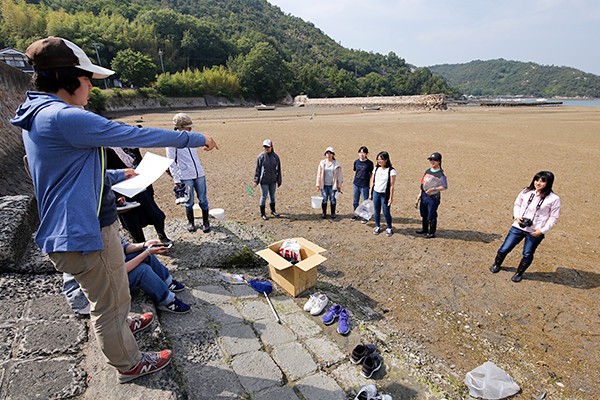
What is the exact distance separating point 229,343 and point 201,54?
305 feet

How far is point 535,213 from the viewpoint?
4523 millimetres

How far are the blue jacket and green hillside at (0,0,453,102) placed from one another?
57102 millimetres

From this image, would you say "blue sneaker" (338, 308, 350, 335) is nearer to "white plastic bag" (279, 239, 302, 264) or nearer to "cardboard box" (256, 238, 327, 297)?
"cardboard box" (256, 238, 327, 297)

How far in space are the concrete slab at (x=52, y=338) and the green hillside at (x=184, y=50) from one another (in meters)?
56.5

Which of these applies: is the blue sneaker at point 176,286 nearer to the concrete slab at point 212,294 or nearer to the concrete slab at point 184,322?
the concrete slab at point 212,294

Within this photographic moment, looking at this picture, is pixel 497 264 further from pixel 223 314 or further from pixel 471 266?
pixel 223 314

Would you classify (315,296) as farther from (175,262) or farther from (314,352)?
(175,262)

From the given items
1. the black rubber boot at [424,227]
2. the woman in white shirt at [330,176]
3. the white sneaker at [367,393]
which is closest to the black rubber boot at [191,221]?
the woman in white shirt at [330,176]

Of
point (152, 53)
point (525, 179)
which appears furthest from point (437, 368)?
point (152, 53)

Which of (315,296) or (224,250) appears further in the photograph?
(224,250)

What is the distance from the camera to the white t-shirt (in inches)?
242

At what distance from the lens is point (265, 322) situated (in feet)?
10.9

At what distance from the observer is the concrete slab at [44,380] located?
2.01 m

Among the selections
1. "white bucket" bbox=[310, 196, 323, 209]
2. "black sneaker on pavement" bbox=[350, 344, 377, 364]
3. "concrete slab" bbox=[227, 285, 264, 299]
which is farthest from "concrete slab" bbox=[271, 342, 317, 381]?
"white bucket" bbox=[310, 196, 323, 209]
